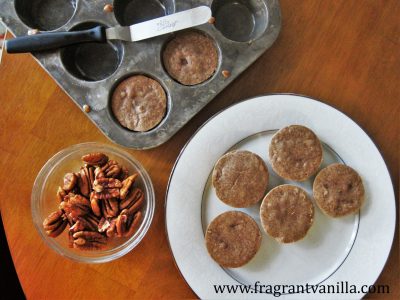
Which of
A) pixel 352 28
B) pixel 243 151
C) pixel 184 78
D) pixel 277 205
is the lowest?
pixel 277 205

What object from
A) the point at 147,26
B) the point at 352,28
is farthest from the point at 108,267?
the point at 352,28

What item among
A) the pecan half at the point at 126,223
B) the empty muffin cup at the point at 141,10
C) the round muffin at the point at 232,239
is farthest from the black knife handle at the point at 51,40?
the round muffin at the point at 232,239

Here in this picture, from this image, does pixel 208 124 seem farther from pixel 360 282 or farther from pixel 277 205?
pixel 360 282

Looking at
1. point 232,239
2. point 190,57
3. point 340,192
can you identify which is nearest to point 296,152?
point 340,192

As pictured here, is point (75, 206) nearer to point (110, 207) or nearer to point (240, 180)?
point (110, 207)

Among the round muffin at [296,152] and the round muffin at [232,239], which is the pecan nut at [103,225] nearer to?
the round muffin at [232,239]

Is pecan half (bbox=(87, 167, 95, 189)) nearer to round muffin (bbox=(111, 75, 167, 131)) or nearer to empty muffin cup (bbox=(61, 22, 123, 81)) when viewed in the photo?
round muffin (bbox=(111, 75, 167, 131))

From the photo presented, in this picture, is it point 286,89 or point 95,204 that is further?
point 286,89
